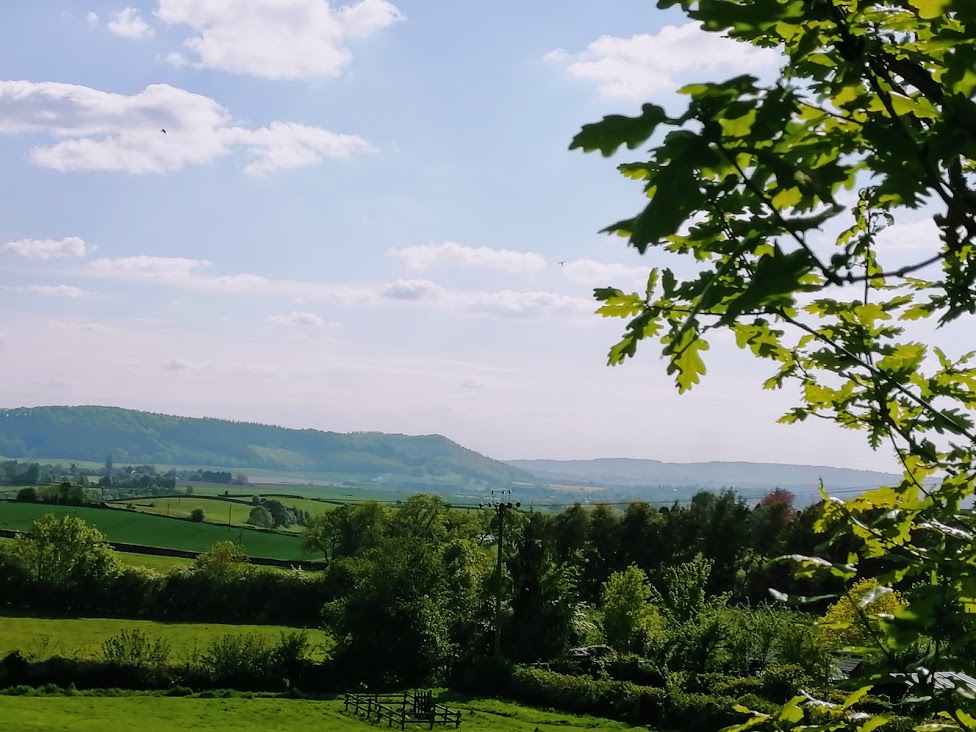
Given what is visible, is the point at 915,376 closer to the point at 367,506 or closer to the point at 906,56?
the point at 906,56

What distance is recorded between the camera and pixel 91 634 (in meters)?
47.5

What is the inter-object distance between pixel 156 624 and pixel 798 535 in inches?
1678

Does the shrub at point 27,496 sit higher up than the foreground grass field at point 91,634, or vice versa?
the shrub at point 27,496

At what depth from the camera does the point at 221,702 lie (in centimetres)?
3456

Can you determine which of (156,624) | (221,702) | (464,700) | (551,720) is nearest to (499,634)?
(464,700)

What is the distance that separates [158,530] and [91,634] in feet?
123

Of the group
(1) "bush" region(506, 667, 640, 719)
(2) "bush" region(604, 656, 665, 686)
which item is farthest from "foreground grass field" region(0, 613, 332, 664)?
(2) "bush" region(604, 656, 665, 686)

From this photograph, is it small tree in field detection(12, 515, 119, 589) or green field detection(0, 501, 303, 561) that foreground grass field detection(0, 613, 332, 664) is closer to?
small tree in field detection(12, 515, 119, 589)

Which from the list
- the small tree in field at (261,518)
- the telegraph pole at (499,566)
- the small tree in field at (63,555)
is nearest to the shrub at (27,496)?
the small tree in field at (261,518)

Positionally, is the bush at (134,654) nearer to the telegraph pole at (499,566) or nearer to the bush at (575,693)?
the telegraph pole at (499,566)

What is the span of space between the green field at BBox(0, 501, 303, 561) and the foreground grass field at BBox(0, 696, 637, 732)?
148 ft

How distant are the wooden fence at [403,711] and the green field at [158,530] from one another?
45.9m

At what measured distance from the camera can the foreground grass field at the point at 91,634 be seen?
42375 mm

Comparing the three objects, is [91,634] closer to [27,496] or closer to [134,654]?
[134,654]
